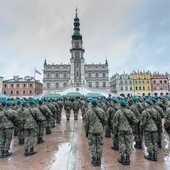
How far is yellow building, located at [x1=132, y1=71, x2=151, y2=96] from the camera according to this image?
82.8 metres

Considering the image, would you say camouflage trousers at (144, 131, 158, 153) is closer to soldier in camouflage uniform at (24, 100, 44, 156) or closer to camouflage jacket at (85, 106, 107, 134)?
camouflage jacket at (85, 106, 107, 134)

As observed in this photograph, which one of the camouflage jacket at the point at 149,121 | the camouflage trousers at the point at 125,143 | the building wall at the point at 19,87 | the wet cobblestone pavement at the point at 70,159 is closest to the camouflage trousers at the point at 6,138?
the wet cobblestone pavement at the point at 70,159

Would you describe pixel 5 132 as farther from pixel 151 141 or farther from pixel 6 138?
pixel 151 141

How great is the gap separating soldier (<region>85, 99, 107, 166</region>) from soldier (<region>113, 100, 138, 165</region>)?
23.4 inches

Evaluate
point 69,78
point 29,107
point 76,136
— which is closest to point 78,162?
point 29,107

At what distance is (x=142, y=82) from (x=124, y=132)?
3118 inches

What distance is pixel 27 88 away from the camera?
73688 millimetres

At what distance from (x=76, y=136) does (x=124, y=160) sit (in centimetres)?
514

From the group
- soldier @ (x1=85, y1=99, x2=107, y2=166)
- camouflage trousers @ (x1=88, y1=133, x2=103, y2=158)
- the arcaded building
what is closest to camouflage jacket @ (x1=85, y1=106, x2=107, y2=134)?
soldier @ (x1=85, y1=99, x2=107, y2=166)

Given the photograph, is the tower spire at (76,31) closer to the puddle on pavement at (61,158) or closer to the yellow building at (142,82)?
the yellow building at (142,82)

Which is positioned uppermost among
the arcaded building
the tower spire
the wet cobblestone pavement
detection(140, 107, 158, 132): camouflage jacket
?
the tower spire

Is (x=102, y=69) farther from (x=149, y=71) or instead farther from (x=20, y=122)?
(x=20, y=122)

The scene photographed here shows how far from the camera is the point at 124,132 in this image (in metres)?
7.37

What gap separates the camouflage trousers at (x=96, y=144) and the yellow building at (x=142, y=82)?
78826 mm
